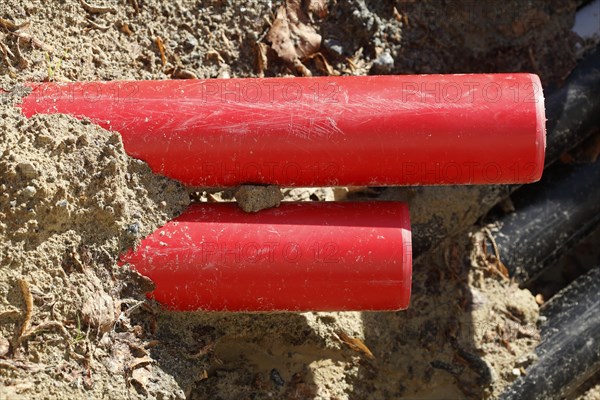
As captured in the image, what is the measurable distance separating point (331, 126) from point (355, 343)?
1.02 meters

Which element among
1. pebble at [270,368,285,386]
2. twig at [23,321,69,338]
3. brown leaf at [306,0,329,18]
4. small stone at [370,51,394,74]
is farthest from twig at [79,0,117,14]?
pebble at [270,368,285,386]

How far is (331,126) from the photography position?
2.52 m

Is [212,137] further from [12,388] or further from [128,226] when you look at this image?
[12,388]

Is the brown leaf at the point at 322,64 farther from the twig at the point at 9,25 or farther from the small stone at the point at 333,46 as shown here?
the twig at the point at 9,25

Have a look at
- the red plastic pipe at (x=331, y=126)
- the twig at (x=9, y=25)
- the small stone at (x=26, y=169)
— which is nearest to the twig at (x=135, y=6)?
the twig at (x=9, y=25)

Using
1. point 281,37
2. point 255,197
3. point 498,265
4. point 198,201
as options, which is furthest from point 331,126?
point 498,265

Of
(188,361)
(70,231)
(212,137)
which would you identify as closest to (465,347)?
(188,361)

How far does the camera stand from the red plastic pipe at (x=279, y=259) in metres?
2.54

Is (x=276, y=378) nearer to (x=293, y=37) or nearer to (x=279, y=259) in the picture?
(x=279, y=259)

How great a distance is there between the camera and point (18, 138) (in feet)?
8.19

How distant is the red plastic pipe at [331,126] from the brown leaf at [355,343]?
0.78m

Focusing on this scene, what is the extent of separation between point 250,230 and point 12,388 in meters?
0.86

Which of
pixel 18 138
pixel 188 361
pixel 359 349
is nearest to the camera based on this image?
pixel 18 138

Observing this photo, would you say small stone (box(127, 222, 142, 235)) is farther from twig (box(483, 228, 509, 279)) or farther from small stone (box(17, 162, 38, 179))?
twig (box(483, 228, 509, 279))
